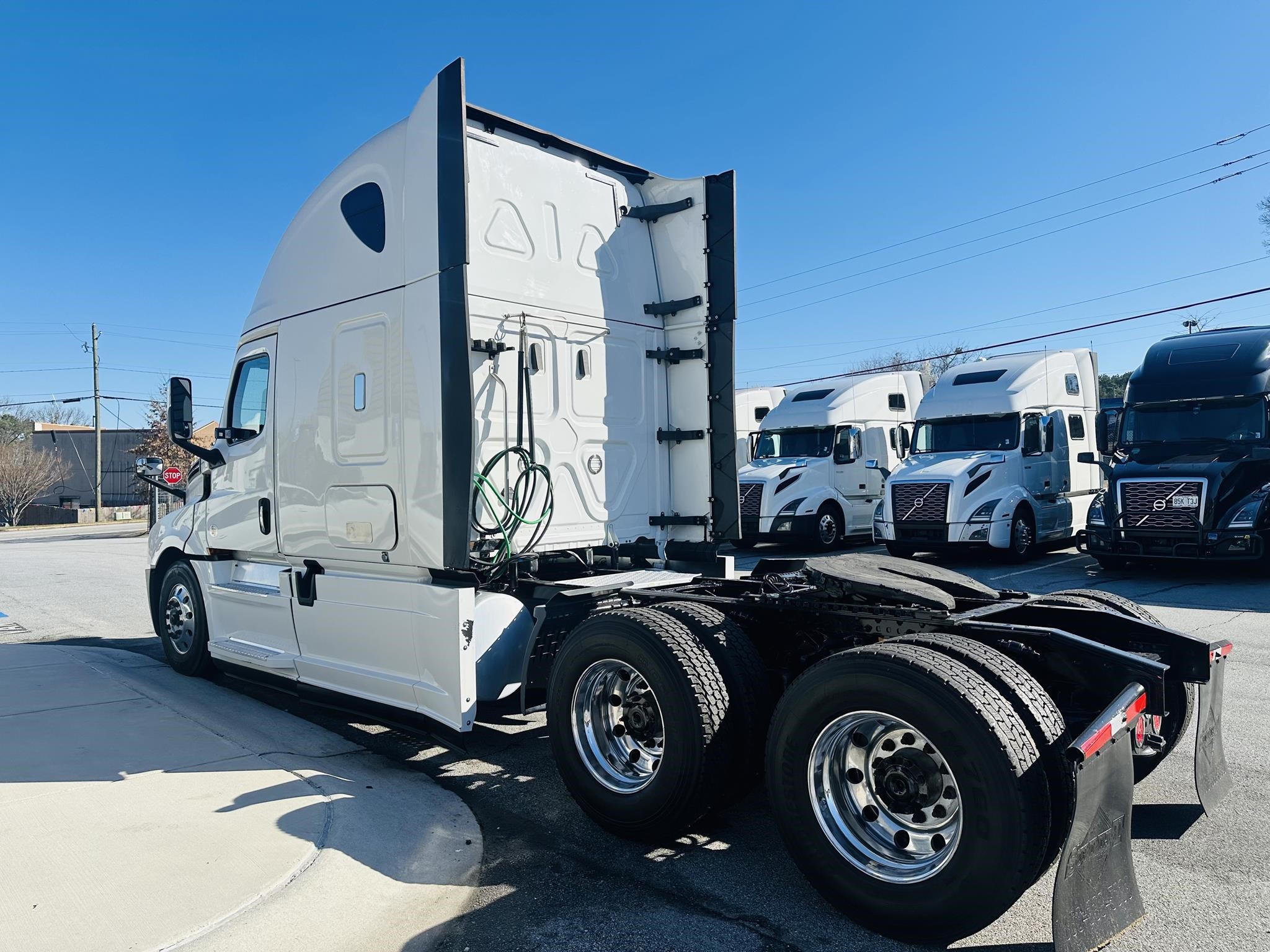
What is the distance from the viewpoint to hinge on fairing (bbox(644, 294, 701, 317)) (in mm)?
6148

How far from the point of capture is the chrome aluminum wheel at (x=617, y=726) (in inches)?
162

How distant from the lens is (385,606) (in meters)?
5.24

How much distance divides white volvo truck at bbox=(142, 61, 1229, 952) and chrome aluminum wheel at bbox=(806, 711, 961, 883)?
0.01 metres

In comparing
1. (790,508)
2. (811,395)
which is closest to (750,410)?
(811,395)

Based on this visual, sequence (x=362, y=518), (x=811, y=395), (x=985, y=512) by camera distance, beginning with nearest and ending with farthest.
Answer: (x=362, y=518)
(x=985, y=512)
(x=811, y=395)

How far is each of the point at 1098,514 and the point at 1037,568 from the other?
158 centimetres

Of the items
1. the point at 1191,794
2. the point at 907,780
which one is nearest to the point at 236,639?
the point at 907,780

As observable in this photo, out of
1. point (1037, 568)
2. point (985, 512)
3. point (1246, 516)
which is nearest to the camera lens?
point (1246, 516)

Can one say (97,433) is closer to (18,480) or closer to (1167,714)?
(18,480)

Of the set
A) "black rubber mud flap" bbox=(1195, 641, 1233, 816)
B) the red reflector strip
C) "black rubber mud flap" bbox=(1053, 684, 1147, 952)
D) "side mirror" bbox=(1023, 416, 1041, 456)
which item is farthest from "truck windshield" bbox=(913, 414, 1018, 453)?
"black rubber mud flap" bbox=(1053, 684, 1147, 952)

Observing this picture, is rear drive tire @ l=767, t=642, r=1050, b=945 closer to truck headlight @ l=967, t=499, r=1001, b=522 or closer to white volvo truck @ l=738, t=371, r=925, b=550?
truck headlight @ l=967, t=499, r=1001, b=522

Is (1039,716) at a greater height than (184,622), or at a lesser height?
greater

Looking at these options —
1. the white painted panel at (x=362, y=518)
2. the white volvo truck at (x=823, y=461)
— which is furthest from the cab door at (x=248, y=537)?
the white volvo truck at (x=823, y=461)

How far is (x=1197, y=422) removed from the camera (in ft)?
43.3
